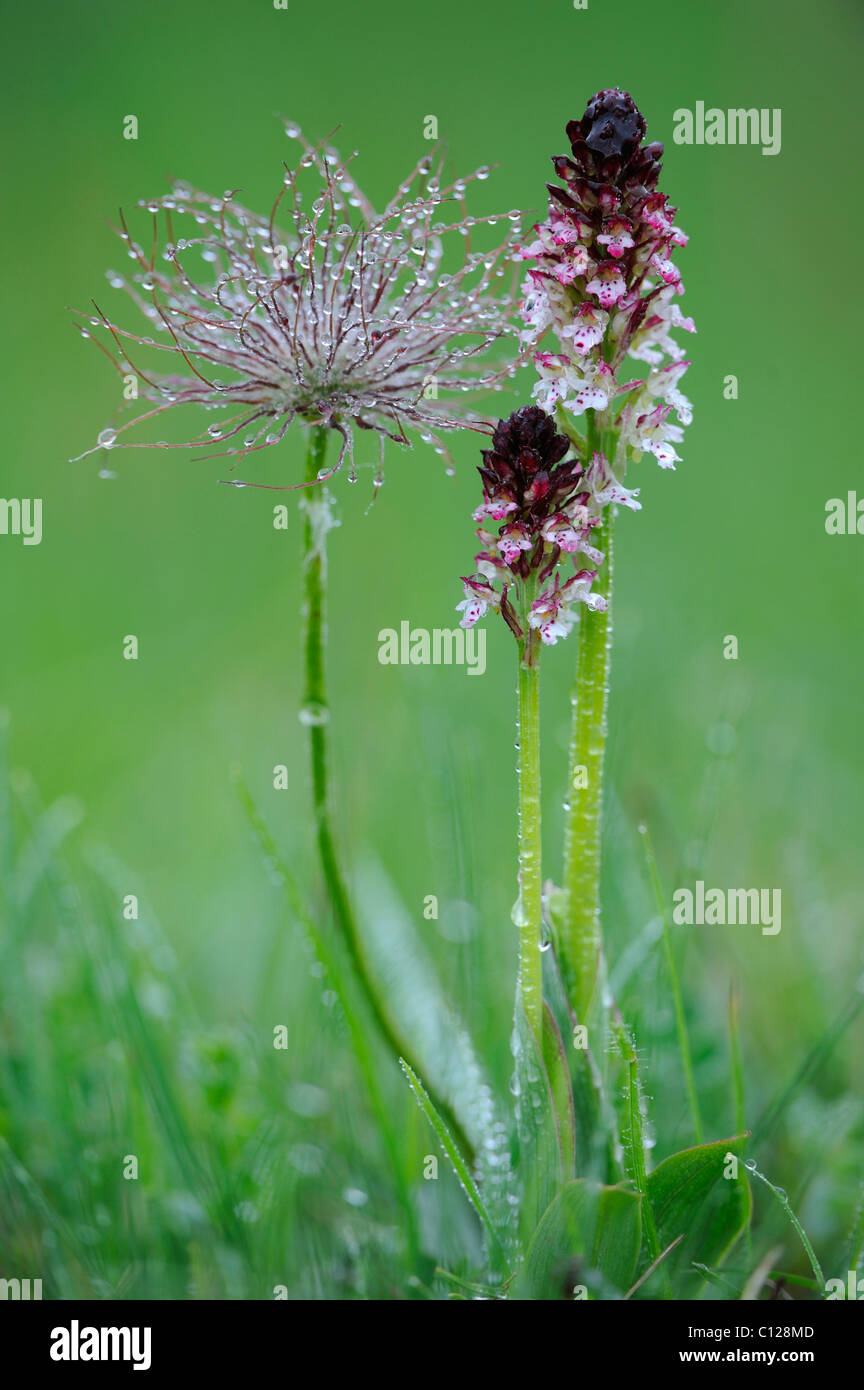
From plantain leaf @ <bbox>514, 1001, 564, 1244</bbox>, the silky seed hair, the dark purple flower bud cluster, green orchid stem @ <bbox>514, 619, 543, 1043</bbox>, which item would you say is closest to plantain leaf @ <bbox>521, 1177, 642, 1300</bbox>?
plantain leaf @ <bbox>514, 1001, 564, 1244</bbox>

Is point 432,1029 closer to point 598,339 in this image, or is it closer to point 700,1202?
point 700,1202

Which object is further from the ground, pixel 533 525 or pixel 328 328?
pixel 328 328

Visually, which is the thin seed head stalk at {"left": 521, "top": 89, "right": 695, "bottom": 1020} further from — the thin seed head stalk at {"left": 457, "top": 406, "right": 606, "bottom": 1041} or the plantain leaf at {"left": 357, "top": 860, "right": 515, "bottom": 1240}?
the plantain leaf at {"left": 357, "top": 860, "right": 515, "bottom": 1240}

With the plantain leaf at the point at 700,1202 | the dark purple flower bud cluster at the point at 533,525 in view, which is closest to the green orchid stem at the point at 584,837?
the dark purple flower bud cluster at the point at 533,525

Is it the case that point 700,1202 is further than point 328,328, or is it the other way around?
point 328,328

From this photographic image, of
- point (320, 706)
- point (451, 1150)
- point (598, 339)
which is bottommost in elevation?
point (451, 1150)

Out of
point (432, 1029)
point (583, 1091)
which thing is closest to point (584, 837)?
point (583, 1091)

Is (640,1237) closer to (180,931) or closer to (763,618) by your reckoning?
(180,931)
